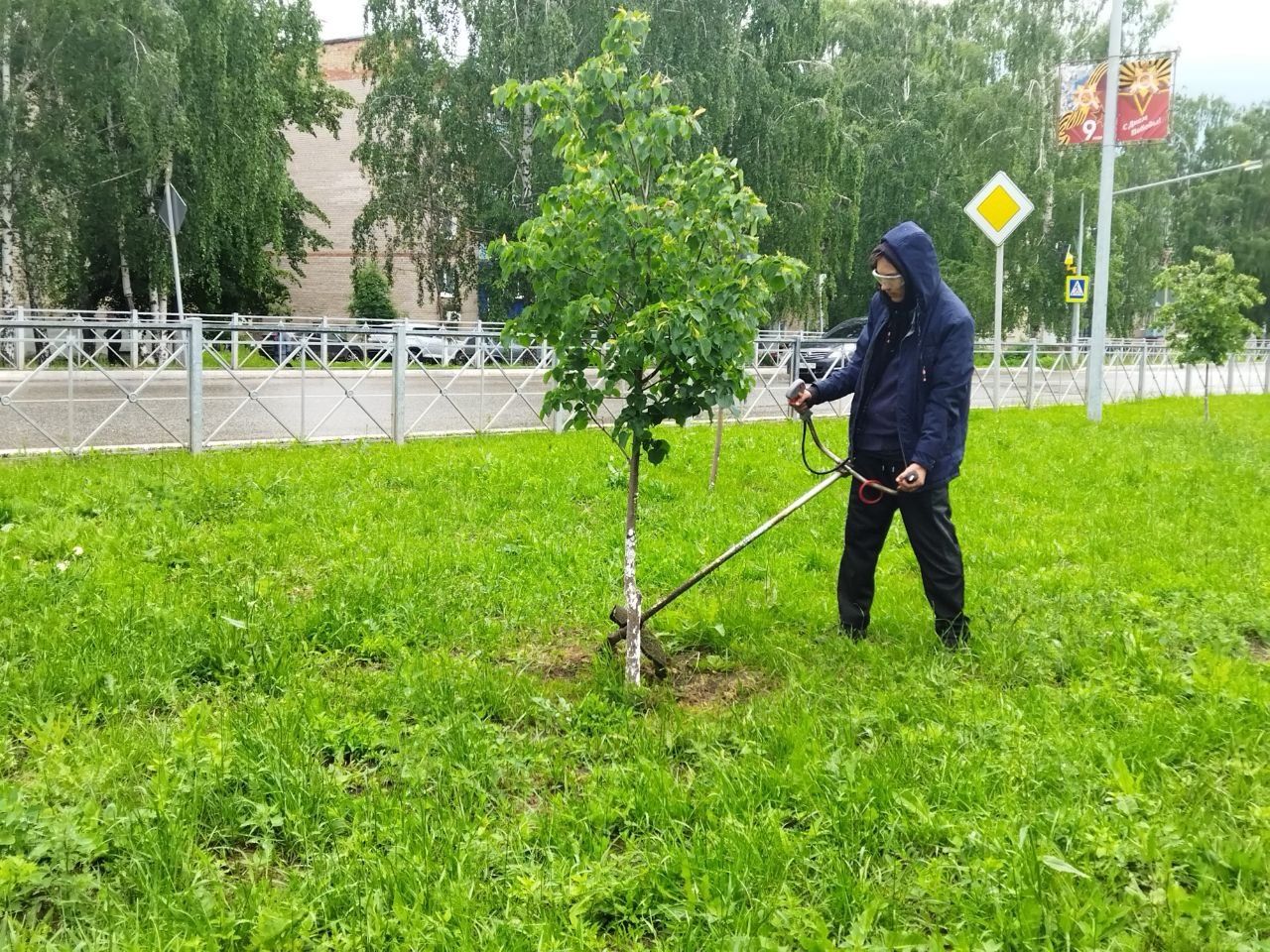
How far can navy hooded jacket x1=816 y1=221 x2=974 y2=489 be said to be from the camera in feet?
12.2

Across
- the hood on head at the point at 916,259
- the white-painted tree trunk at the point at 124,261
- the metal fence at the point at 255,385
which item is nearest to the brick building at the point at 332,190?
the white-painted tree trunk at the point at 124,261

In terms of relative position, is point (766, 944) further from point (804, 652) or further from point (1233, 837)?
point (804, 652)

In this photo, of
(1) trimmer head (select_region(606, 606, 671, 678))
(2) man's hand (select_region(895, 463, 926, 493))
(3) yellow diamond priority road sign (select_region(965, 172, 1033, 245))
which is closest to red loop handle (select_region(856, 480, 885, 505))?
(2) man's hand (select_region(895, 463, 926, 493))

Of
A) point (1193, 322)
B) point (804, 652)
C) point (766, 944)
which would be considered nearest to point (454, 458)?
point (804, 652)

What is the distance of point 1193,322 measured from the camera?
14820mm

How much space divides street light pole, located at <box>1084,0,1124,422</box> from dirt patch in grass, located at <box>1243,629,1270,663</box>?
1050 cm

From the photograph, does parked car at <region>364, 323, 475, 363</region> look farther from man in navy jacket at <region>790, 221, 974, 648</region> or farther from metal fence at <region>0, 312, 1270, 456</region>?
man in navy jacket at <region>790, 221, 974, 648</region>

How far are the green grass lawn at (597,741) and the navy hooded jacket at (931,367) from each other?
90 centimetres

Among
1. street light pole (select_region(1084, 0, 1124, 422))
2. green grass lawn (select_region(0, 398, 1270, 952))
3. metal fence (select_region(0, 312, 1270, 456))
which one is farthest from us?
street light pole (select_region(1084, 0, 1124, 422))

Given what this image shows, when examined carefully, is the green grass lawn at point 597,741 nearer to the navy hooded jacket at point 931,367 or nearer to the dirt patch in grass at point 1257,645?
the dirt patch in grass at point 1257,645

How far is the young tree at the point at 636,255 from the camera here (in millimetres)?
3477

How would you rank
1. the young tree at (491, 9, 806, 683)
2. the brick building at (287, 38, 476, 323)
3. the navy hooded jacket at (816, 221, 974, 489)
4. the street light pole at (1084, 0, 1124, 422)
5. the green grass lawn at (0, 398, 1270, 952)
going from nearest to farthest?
the green grass lawn at (0, 398, 1270, 952), the young tree at (491, 9, 806, 683), the navy hooded jacket at (816, 221, 974, 489), the street light pole at (1084, 0, 1124, 422), the brick building at (287, 38, 476, 323)

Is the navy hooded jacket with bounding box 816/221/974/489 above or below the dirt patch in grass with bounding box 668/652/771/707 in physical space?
above

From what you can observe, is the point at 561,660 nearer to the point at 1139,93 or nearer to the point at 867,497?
the point at 867,497
